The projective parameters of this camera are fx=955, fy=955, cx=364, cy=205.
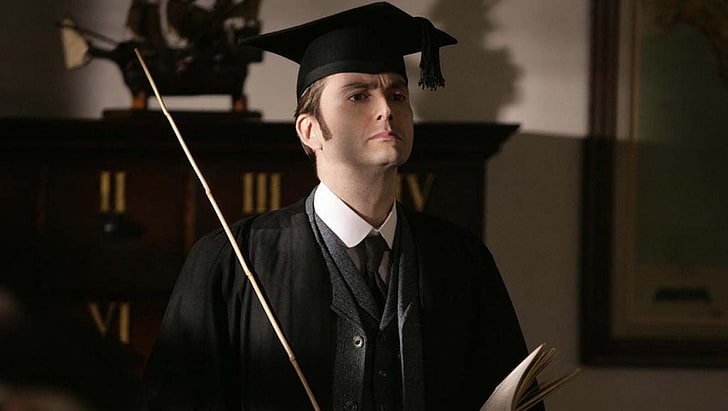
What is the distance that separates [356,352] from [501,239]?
70.5 inches

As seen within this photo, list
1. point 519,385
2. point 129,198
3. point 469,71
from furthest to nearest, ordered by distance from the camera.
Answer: point 469,71 → point 129,198 → point 519,385

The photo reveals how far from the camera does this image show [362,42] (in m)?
1.29

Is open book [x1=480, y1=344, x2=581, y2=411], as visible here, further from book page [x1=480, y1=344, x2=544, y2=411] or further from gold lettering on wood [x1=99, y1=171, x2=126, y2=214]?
gold lettering on wood [x1=99, y1=171, x2=126, y2=214]

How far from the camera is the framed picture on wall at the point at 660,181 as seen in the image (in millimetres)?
2930

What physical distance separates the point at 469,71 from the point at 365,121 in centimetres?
175

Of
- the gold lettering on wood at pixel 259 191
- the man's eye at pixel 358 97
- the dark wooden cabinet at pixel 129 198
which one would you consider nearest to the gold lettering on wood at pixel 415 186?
the dark wooden cabinet at pixel 129 198

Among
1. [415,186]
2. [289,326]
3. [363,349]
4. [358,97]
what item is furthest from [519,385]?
[415,186]

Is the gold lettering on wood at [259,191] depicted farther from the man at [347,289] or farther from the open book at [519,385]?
the open book at [519,385]

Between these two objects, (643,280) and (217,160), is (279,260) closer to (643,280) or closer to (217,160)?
(217,160)

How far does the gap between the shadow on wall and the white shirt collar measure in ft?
5.46

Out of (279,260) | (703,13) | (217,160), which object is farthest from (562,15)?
→ (279,260)

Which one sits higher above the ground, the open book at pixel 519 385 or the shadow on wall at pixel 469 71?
the shadow on wall at pixel 469 71

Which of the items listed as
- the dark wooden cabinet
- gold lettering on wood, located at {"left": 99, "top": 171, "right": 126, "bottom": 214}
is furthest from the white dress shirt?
gold lettering on wood, located at {"left": 99, "top": 171, "right": 126, "bottom": 214}

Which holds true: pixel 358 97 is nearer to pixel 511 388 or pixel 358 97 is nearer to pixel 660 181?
pixel 511 388
